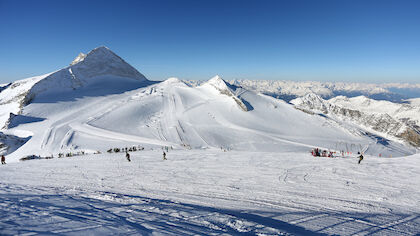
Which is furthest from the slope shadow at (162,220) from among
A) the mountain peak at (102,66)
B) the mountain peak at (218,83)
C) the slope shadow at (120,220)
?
the mountain peak at (102,66)

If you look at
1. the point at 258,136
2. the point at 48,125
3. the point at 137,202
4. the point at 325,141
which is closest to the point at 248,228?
the point at 137,202

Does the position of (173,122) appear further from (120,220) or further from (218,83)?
(120,220)

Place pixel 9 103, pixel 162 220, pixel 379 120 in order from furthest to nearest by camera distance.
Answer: pixel 379 120 < pixel 9 103 < pixel 162 220

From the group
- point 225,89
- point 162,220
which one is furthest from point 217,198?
point 225,89

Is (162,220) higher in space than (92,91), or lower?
lower

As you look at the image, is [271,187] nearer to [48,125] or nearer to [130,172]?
[130,172]

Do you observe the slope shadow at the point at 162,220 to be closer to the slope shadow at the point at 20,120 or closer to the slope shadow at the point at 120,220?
the slope shadow at the point at 120,220

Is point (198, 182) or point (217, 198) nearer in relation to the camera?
point (217, 198)
